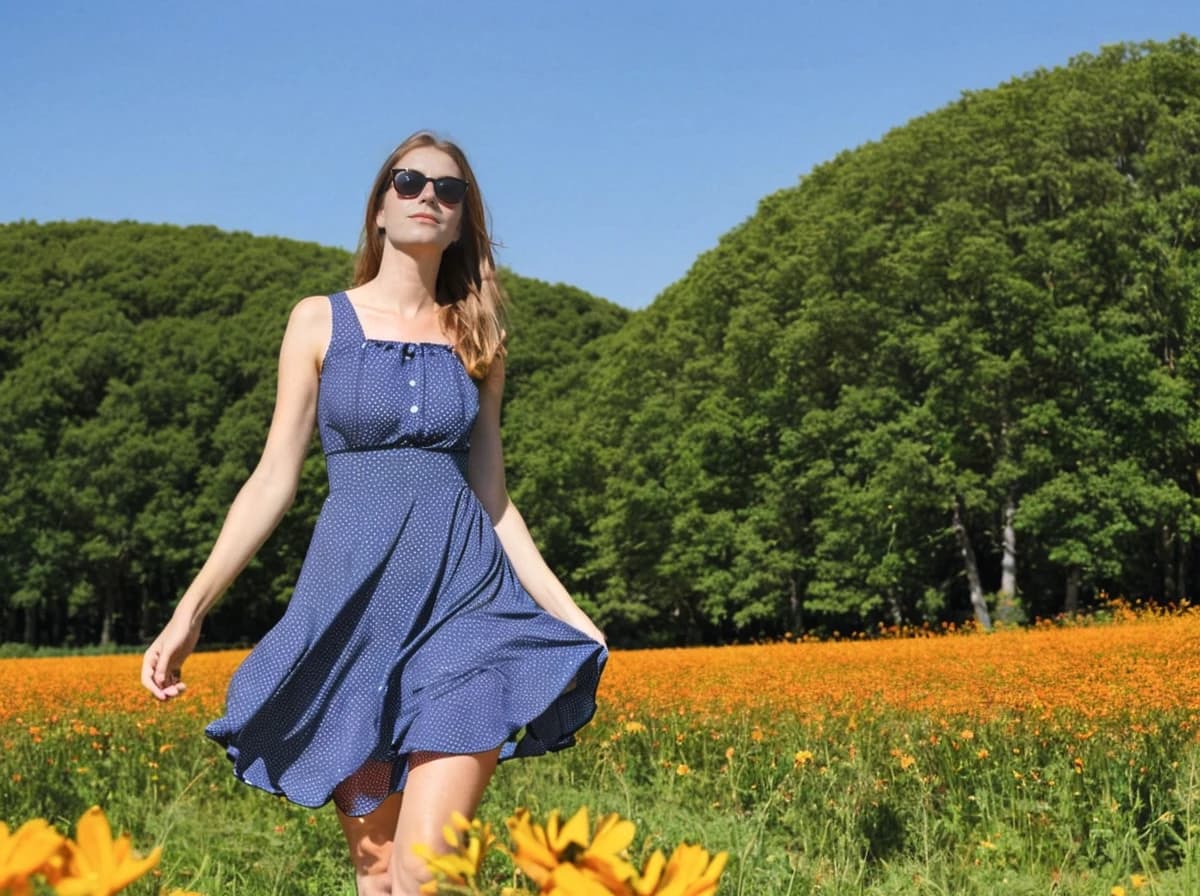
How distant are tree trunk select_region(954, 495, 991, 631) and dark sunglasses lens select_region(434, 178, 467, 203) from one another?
2518 cm

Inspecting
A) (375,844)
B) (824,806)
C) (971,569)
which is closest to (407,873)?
(375,844)

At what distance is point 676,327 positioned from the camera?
117ft

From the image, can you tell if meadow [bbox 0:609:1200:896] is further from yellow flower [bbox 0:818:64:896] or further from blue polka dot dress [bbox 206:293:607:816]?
yellow flower [bbox 0:818:64:896]

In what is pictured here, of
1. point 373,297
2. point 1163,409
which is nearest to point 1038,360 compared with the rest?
point 1163,409

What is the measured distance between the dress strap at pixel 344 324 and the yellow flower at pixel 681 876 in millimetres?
2285

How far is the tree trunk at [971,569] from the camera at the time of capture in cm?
2673

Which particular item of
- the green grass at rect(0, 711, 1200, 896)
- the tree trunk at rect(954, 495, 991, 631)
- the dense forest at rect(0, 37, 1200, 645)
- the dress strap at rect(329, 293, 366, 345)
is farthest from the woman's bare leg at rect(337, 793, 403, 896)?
the tree trunk at rect(954, 495, 991, 631)

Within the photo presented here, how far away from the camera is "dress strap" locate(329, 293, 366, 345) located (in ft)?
9.71

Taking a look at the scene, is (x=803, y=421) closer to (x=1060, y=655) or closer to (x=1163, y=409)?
(x=1163, y=409)

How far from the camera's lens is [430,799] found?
2.39m

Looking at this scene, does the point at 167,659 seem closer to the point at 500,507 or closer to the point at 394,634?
the point at 394,634

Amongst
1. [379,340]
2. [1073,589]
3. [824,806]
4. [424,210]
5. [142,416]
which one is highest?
[142,416]

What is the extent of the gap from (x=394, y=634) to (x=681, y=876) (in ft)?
6.40

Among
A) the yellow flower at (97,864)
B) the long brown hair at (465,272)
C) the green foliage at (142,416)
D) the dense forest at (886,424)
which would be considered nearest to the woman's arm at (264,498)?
the long brown hair at (465,272)
